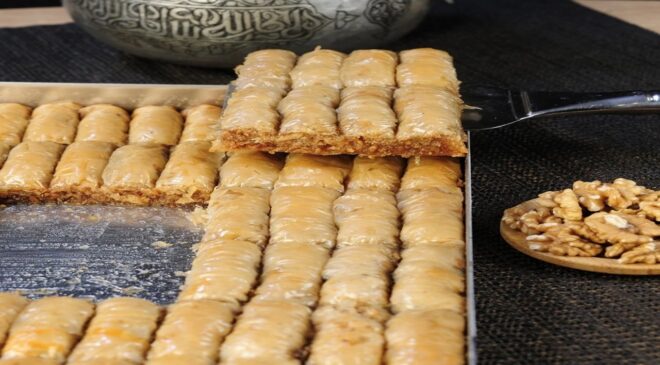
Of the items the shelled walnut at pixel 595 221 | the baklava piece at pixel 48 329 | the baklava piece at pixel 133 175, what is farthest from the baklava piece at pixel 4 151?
the shelled walnut at pixel 595 221

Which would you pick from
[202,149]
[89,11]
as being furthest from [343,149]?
[89,11]

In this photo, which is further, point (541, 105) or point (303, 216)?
point (541, 105)

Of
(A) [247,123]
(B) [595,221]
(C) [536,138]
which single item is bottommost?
(C) [536,138]

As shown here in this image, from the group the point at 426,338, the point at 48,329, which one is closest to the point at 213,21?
the point at 48,329

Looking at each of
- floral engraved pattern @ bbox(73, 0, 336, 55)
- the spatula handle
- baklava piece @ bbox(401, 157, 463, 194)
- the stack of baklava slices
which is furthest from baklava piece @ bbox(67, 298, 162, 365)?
floral engraved pattern @ bbox(73, 0, 336, 55)

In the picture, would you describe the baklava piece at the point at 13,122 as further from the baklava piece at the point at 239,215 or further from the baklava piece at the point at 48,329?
the baklava piece at the point at 48,329

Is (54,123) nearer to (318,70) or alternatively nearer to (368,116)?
(318,70)
